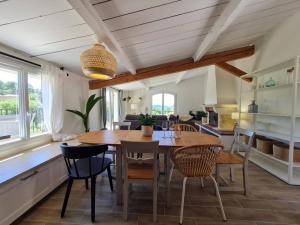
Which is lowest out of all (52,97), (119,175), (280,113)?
(119,175)

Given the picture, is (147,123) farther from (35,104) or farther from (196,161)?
(35,104)

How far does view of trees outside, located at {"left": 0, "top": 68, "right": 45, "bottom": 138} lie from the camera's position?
2.40m

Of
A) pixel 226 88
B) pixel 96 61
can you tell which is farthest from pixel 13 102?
pixel 226 88

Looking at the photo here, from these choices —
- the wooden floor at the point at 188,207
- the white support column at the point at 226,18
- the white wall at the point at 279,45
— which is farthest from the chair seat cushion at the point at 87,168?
the white wall at the point at 279,45

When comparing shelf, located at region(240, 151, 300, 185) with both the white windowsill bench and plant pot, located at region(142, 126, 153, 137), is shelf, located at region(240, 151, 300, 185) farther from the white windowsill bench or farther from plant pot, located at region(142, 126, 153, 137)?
the white windowsill bench

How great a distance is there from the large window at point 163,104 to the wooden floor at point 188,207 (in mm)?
7423

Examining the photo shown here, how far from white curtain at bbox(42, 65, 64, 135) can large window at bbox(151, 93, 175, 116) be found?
6.98m

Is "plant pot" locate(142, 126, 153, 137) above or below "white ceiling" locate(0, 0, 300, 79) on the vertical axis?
below

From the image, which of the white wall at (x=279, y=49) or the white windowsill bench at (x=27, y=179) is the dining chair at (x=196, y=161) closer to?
the white windowsill bench at (x=27, y=179)

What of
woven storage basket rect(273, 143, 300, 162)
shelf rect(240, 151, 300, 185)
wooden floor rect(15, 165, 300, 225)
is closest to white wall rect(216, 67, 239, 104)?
shelf rect(240, 151, 300, 185)

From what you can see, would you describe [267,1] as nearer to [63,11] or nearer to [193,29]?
[193,29]

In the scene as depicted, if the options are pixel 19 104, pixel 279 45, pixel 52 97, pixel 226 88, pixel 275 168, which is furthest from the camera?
pixel 226 88

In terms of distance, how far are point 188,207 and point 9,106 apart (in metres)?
2.81

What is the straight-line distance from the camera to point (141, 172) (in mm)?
1948
